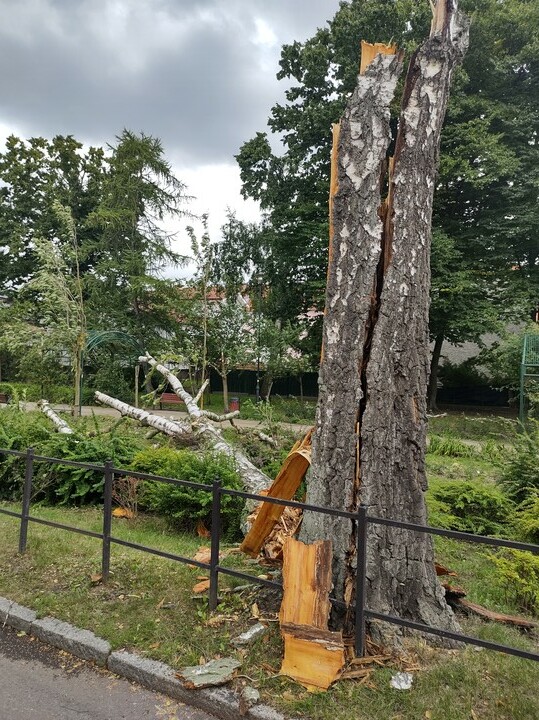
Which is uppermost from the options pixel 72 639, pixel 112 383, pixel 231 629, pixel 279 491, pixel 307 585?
pixel 112 383

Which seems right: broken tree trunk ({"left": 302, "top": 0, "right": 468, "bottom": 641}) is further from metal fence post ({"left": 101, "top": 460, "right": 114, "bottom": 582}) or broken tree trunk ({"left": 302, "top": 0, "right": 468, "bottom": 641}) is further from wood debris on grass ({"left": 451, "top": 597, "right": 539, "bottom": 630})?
metal fence post ({"left": 101, "top": 460, "right": 114, "bottom": 582})

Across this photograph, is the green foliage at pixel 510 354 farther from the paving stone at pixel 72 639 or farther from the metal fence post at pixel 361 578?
the paving stone at pixel 72 639

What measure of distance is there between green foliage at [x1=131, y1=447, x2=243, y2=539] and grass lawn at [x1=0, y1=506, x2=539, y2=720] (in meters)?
0.65

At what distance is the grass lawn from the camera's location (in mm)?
2633

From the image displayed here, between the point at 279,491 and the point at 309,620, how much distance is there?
1.58 meters

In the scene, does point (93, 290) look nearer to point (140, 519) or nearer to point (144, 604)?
point (140, 519)

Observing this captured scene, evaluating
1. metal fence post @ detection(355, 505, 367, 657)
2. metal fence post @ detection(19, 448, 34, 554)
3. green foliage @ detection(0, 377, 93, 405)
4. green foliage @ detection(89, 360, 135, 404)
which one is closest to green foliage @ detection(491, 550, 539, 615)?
metal fence post @ detection(355, 505, 367, 657)

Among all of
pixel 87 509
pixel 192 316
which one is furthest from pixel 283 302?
pixel 87 509

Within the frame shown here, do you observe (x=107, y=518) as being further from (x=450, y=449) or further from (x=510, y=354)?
(x=510, y=354)

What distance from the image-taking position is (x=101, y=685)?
10.1ft

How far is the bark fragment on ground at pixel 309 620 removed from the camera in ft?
9.36

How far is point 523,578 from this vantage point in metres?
4.01

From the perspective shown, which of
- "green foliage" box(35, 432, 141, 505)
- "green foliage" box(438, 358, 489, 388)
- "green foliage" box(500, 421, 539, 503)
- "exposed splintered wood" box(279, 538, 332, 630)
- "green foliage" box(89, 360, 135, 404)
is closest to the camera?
"exposed splintered wood" box(279, 538, 332, 630)

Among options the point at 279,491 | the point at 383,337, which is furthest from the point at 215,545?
the point at 383,337
